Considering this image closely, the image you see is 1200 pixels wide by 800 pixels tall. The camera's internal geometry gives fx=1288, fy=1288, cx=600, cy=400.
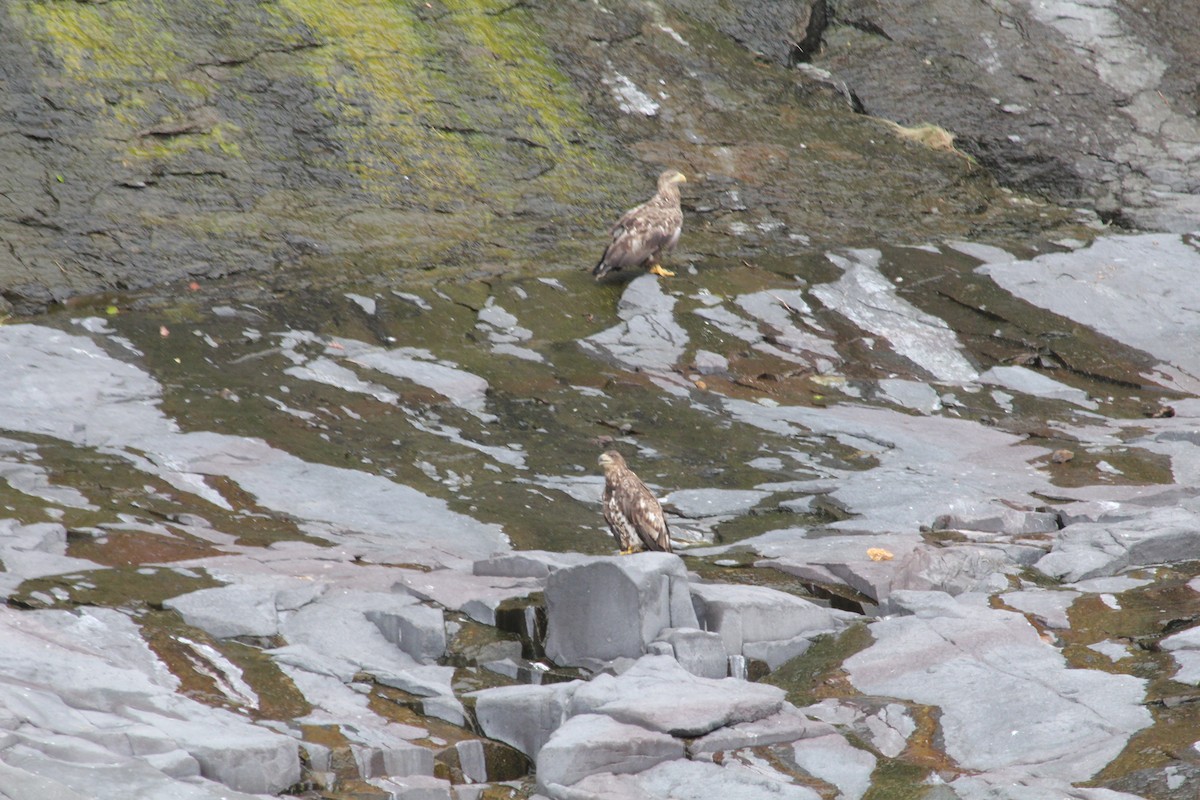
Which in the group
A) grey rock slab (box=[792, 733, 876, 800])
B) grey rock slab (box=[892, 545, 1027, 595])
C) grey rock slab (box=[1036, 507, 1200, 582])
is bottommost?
grey rock slab (box=[892, 545, 1027, 595])

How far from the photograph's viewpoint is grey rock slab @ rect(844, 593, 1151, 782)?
4.95 metres

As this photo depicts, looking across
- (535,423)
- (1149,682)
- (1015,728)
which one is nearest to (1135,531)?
(1149,682)

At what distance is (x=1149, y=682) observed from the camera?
17.6ft

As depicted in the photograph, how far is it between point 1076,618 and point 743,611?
5.29ft

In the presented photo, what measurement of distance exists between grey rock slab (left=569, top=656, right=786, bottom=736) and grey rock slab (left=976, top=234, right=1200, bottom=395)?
7057mm

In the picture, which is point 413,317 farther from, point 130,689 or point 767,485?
point 130,689

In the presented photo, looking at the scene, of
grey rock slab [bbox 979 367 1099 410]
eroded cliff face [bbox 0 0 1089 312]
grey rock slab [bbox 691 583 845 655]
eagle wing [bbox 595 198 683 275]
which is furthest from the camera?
eagle wing [bbox 595 198 683 275]

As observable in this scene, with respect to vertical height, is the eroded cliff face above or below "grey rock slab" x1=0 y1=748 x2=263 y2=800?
above

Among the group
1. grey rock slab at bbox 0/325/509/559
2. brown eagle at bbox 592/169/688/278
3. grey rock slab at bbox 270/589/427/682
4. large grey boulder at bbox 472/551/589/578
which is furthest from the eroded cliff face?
grey rock slab at bbox 270/589/427/682

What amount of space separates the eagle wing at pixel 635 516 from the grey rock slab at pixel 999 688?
4.18ft

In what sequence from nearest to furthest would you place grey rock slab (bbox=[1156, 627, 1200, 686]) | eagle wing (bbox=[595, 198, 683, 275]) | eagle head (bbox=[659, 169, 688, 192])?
grey rock slab (bbox=[1156, 627, 1200, 686]) < eagle wing (bbox=[595, 198, 683, 275]) < eagle head (bbox=[659, 169, 688, 192])

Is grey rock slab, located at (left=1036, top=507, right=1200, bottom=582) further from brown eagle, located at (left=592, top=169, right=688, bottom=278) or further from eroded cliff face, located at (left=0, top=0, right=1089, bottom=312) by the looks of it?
eroded cliff face, located at (left=0, top=0, right=1089, bottom=312)

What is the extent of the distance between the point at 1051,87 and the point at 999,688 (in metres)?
11.6

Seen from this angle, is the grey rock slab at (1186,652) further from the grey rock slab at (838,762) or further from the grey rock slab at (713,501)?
the grey rock slab at (713,501)
